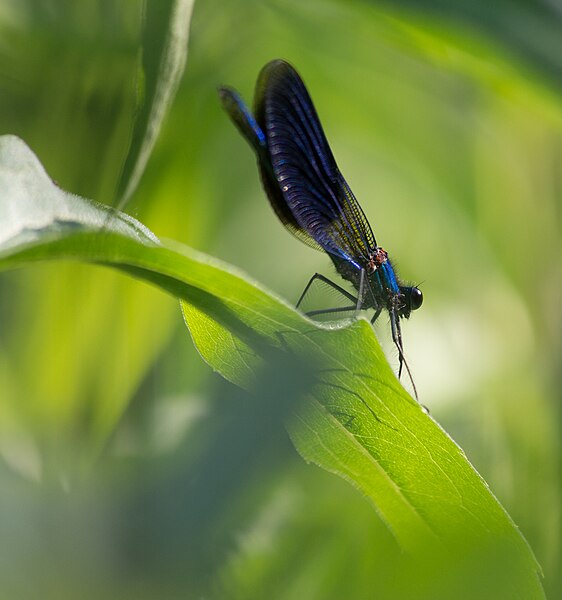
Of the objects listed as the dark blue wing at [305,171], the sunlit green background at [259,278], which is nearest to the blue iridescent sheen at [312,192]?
the dark blue wing at [305,171]

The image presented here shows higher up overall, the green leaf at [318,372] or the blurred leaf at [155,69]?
the blurred leaf at [155,69]

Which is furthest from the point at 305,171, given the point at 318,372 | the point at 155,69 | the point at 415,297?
the point at 318,372

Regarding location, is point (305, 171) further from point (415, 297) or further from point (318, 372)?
point (318, 372)

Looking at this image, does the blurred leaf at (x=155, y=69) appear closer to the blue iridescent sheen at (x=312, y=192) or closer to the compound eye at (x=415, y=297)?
the blue iridescent sheen at (x=312, y=192)

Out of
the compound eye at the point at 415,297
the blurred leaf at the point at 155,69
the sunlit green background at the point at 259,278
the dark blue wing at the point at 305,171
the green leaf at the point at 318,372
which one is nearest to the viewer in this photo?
the green leaf at the point at 318,372

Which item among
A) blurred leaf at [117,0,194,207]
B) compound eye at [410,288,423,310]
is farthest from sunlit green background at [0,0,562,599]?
compound eye at [410,288,423,310]

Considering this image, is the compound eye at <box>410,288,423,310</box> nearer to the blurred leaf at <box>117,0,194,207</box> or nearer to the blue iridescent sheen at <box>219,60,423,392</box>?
the blue iridescent sheen at <box>219,60,423,392</box>

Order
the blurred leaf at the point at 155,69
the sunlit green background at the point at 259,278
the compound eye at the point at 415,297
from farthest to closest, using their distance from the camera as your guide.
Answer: the compound eye at the point at 415,297
the blurred leaf at the point at 155,69
the sunlit green background at the point at 259,278

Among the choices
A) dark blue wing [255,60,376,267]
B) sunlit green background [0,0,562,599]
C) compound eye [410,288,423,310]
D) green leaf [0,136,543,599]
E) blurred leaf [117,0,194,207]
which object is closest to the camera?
green leaf [0,136,543,599]
